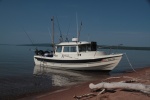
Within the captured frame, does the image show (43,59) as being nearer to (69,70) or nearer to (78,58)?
(69,70)

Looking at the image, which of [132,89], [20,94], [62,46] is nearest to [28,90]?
[20,94]

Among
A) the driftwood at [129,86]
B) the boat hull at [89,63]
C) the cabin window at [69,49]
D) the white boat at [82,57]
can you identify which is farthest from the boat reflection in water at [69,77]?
the driftwood at [129,86]

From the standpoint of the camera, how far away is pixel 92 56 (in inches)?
899

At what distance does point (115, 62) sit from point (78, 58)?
3559 millimetres

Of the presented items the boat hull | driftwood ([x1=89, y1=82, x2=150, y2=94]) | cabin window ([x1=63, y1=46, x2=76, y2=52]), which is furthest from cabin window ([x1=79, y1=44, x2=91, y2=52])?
driftwood ([x1=89, y1=82, x2=150, y2=94])

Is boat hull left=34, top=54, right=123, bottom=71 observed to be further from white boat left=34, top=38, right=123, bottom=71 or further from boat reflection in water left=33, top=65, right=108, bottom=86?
boat reflection in water left=33, top=65, right=108, bottom=86

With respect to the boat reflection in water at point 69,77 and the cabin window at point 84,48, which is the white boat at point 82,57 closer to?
the cabin window at point 84,48

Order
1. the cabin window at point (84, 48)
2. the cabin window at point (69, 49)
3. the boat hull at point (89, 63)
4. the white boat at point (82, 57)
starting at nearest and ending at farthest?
the boat hull at point (89, 63) < the white boat at point (82, 57) < the cabin window at point (84, 48) < the cabin window at point (69, 49)

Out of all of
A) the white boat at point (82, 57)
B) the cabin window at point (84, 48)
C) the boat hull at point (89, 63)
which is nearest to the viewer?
the boat hull at point (89, 63)

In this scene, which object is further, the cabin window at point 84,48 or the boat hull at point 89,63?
the cabin window at point 84,48

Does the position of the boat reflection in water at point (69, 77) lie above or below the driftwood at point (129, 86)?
below

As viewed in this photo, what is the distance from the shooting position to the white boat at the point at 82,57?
2214 centimetres

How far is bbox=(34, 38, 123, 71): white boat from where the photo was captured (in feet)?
72.6

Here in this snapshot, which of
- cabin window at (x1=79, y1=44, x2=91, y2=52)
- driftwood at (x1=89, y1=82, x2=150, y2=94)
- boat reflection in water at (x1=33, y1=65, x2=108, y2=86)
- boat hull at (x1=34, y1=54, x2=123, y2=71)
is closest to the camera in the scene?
driftwood at (x1=89, y1=82, x2=150, y2=94)
